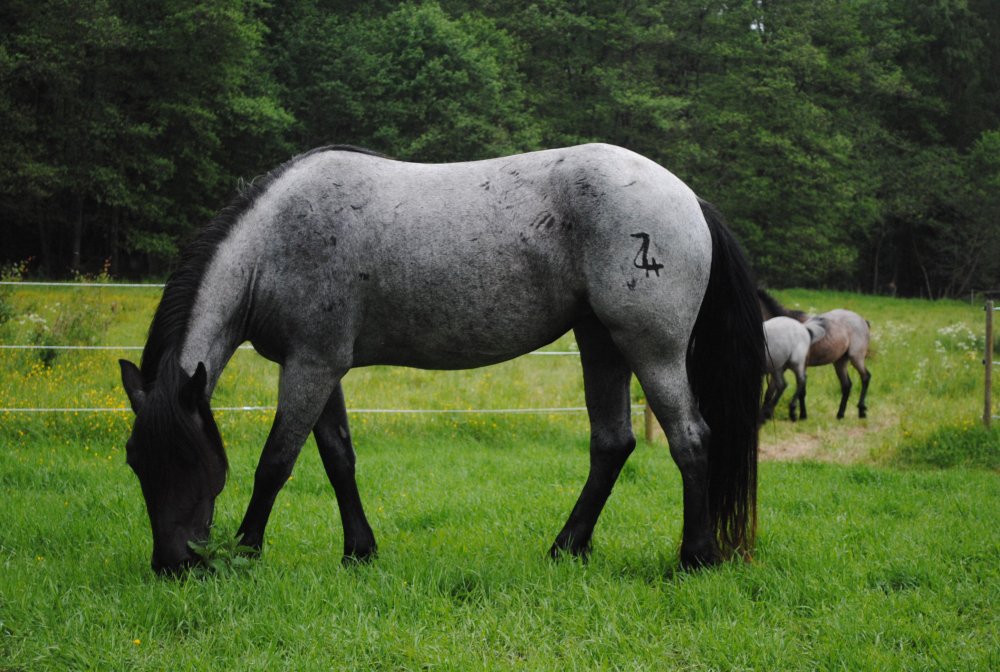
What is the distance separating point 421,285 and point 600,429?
1.20 meters

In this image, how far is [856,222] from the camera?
3422 centimetres

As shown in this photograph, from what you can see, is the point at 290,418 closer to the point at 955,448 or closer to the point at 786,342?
the point at 955,448

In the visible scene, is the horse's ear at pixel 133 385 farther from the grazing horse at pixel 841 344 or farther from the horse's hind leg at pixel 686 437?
the grazing horse at pixel 841 344

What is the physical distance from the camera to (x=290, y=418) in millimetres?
3629

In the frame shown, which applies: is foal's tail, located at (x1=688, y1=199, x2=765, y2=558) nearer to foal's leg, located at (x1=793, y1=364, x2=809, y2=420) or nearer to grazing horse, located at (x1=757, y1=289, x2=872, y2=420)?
foal's leg, located at (x1=793, y1=364, x2=809, y2=420)

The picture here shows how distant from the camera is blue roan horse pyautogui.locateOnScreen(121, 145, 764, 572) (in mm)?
3596

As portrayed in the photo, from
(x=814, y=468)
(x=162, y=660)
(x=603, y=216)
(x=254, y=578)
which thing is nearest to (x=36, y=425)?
(x=254, y=578)

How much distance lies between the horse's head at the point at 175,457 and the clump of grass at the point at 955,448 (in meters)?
6.57

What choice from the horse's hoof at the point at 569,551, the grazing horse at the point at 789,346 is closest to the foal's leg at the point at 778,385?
the grazing horse at the point at 789,346

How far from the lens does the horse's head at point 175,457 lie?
133 inches

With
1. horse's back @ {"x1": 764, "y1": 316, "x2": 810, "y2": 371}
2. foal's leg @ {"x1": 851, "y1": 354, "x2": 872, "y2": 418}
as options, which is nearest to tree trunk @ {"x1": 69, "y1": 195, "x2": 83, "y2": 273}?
horse's back @ {"x1": 764, "y1": 316, "x2": 810, "y2": 371}

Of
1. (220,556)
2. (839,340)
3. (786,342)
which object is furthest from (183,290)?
(839,340)

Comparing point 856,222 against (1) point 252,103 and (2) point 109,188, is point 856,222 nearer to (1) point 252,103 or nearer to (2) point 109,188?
(1) point 252,103

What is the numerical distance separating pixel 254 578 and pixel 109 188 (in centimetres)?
2344
